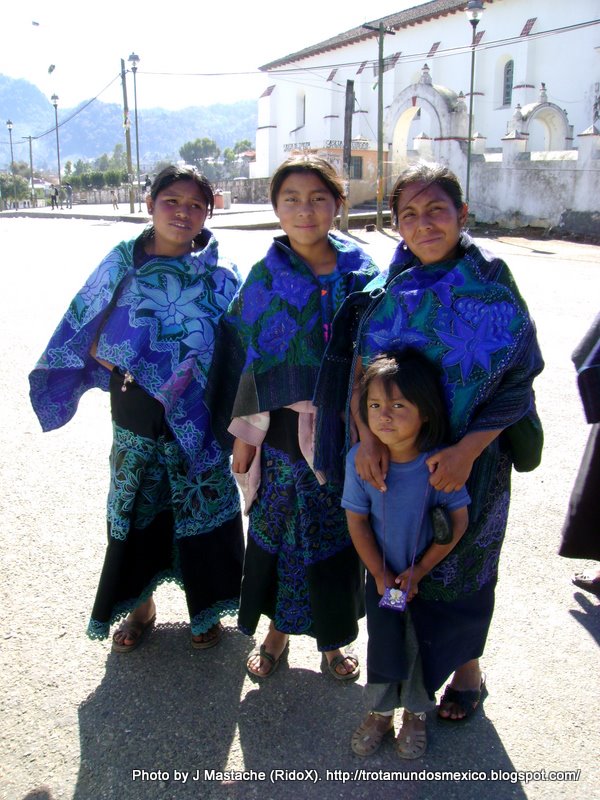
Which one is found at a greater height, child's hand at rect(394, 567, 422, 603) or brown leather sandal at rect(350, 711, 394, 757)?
child's hand at rect(394, 567, 422, 603)

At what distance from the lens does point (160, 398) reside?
2.50m

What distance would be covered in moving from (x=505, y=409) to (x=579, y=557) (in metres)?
1.36

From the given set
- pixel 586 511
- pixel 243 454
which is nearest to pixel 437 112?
pixel 586 511

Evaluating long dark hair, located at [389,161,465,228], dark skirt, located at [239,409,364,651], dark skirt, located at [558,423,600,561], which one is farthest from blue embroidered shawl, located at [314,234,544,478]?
dark skirt, located at [558,423,600,561]

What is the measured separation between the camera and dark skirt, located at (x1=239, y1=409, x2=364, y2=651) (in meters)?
2.39

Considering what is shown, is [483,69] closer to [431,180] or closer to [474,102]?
[474,102]

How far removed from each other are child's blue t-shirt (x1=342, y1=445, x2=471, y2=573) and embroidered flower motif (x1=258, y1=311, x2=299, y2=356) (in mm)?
439

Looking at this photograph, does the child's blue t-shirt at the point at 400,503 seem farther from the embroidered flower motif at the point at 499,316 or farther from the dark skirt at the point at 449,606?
the embroidered flower motif at the point at 499,316

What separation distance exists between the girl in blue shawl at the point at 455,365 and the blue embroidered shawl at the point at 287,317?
99 mm

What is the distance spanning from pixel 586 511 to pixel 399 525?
3.94 ft

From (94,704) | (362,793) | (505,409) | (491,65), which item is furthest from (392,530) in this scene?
(491,65)

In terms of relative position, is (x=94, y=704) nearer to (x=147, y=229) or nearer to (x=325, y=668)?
(x=325, y=668)

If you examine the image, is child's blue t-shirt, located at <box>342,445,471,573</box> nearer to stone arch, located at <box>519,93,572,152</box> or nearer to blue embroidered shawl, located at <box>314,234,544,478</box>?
blue embroidered shawl, located at <box>314,234,544,478</box>

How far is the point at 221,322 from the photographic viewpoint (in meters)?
2.56
